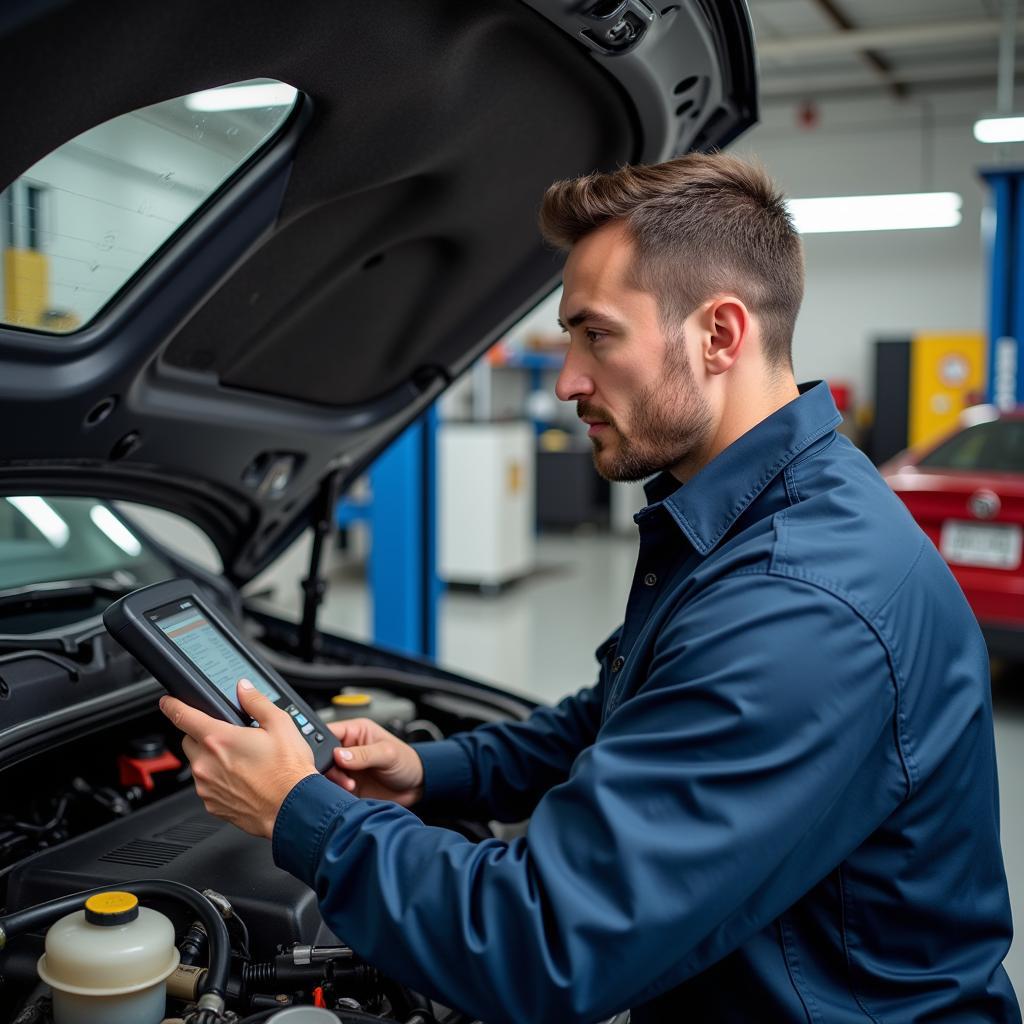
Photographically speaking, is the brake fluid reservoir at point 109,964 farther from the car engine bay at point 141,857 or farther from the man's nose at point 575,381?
the man's nose at point 575,381

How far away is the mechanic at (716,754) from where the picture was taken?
0.84m

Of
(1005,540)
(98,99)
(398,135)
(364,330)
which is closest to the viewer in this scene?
(98,99)

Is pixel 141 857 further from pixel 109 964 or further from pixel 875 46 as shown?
pixel 875 46

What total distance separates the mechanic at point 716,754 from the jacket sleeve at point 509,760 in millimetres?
88

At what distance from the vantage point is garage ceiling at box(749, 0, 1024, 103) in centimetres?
806

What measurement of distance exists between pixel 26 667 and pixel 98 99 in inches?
27.0

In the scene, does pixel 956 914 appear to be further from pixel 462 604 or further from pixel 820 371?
pixel 820 371

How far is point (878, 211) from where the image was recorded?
9164 mm

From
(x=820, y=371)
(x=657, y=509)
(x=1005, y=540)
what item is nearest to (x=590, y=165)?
(x=657, y=509)

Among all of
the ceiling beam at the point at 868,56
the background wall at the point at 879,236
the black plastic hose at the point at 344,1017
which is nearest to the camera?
the black plastic hose at the point at 344,1017

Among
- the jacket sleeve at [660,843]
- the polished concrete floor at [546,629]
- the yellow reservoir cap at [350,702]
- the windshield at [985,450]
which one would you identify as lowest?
the polished concrete floor at [546,629]

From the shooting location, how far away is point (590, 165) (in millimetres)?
1518

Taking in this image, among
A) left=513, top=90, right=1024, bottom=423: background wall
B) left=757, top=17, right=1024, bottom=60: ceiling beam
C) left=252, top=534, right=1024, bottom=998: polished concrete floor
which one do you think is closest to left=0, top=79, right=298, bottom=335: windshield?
left=252, top=534, right=1024, bottom=998: polished concrete floor

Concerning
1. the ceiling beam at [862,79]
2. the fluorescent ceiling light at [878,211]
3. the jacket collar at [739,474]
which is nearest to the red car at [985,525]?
the jacket collar at [739,474]
